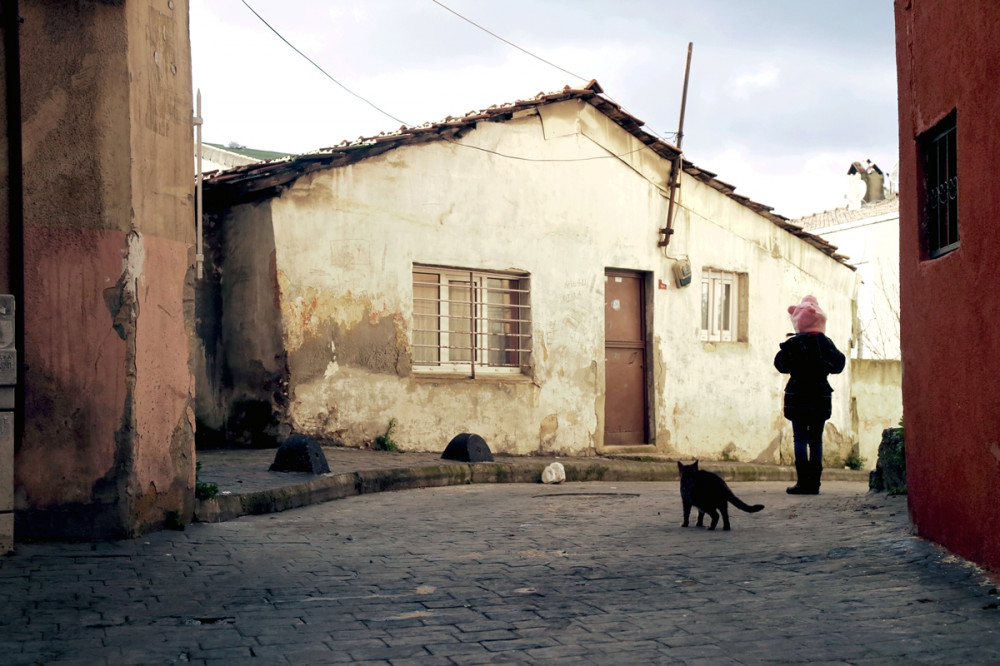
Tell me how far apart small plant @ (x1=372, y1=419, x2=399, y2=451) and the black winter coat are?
17.5 feet

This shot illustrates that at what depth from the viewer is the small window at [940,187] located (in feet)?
19.8

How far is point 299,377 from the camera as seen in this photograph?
1195cm

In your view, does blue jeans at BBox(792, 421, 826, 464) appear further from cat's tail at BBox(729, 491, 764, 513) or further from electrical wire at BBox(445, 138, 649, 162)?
electrical wire at BBox(445, 138, 649, 162)

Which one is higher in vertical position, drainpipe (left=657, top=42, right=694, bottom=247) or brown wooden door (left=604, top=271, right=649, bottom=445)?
drainpipe (left=657, top=42, right=694, bottom=247)

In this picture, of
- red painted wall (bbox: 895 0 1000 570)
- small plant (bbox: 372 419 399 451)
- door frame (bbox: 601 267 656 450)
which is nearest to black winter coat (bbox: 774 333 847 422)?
red painted wall (bbox: 895 0 1000 570)

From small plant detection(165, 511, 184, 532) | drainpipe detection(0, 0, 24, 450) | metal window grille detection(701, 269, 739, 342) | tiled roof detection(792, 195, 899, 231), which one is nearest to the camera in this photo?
drainpipe detection(0, 0, 24, 450)

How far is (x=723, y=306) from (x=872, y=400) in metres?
4.25

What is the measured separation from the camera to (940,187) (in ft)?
20.5

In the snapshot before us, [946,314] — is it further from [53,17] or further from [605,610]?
[53,17]

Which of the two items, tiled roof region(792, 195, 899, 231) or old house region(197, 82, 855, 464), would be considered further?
tiled roof region(792, 195, 899, 231)

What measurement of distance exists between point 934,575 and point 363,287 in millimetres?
8590

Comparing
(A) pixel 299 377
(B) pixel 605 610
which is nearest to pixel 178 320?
(B) pixel 605 610

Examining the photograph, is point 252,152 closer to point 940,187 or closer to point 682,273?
point 682,273

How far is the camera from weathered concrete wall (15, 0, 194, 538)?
621cm
